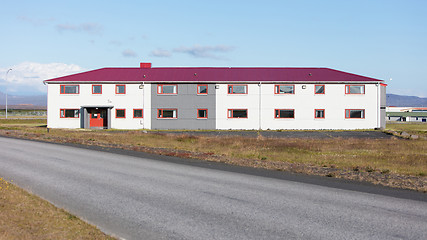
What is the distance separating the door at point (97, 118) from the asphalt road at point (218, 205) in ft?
106

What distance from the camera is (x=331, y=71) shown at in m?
48.2

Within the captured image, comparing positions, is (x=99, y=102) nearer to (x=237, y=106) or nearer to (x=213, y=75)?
(x=213, y=75)

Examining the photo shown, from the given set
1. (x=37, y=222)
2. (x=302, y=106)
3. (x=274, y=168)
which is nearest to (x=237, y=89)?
(x=302, y=106)

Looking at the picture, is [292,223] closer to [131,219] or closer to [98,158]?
[131,219]

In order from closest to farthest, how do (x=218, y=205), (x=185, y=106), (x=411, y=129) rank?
(x=218, y=205)
(x=185, y=106)
(x=411, y=129)

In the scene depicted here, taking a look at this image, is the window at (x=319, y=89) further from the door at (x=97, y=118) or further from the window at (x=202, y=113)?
the door at (x=97, y=118)

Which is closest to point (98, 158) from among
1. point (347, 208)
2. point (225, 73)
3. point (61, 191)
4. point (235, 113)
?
point (61, 191)

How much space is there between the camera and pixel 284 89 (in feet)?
146

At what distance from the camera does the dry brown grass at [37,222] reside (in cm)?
583

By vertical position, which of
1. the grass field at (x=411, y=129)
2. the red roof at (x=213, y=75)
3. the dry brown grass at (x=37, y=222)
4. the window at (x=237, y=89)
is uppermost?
the red roof at (x=213, y=75)

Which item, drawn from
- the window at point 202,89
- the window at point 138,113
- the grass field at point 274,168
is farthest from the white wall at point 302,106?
the grass field at point 274,168

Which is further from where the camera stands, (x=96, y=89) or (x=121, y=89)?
(x=96, y=89)

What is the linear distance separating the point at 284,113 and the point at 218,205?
3689 centimetres

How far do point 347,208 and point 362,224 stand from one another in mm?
1212
